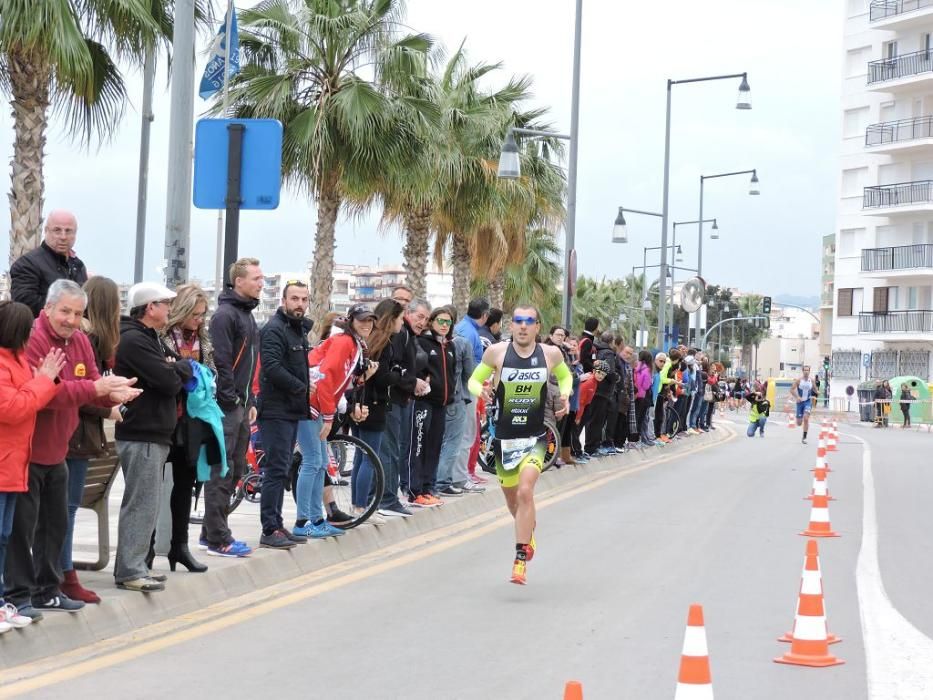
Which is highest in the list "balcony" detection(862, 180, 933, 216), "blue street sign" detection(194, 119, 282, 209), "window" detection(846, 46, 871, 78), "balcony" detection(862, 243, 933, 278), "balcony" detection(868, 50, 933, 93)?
"window" detection(846, 46, 871, 78)

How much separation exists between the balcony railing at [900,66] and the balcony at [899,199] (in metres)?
5.27

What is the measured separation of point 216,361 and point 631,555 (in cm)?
417

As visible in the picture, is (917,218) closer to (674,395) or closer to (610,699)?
(674,395)

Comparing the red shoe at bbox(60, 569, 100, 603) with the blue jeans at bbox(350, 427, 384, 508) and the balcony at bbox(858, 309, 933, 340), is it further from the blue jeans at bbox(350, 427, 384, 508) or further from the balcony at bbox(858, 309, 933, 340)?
the balcony at bbox(858, 309, 933, 340)

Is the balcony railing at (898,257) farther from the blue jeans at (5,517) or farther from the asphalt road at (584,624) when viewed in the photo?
the blue jeans at (5,517)

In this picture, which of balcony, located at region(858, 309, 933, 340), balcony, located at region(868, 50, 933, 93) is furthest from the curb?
balcony, located at region(868, 50, 933, 93)

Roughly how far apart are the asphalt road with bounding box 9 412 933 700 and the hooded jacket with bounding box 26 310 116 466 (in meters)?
1.15

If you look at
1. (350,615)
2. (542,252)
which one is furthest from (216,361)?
(542,252)

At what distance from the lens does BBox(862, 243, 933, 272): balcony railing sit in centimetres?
6625

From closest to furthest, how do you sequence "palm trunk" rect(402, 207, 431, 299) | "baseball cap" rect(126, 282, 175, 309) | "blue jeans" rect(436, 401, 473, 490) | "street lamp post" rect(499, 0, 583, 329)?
"baseball cap" rect(126, 282, 175, 309), "blue jeans" rect(436, 401, 473, 490), "street lamp post" rect(499, 0, 583, 329), "palm trunk" rect(402, 207, 431, 299)

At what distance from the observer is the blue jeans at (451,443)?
1434cm

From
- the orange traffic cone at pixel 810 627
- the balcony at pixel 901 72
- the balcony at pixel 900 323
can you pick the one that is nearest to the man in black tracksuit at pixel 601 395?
the orange traffic cone at pixel 810 627

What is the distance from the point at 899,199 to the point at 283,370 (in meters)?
62.5

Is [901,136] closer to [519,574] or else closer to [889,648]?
[519,574]
